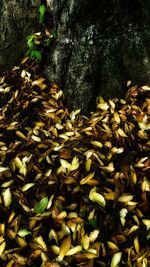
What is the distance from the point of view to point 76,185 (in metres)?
2.43

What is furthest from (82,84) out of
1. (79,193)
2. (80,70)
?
(79,193)

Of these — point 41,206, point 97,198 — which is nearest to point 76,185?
point 97,198

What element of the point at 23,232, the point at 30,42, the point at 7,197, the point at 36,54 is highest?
the point at 30,42

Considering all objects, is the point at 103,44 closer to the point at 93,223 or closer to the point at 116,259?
the point at 93,223

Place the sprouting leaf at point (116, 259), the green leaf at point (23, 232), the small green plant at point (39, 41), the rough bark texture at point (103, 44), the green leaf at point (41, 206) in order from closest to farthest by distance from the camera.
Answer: the sprouting leaf at point (116, 259) < the green leaf at point (23, 232) < the green leaf at point (41, 206) < the rough bark texture at point (103, 44) < the small green plant at point (39, 41)

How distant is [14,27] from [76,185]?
6.75 feet

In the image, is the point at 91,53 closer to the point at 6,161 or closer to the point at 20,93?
the point at 20,93

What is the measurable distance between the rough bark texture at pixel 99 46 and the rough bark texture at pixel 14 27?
0.43 m

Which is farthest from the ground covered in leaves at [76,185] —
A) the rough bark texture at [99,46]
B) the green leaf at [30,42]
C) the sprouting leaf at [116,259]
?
the green leaf at [30,42]

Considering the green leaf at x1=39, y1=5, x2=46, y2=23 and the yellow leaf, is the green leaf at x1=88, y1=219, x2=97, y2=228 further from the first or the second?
the green leaf at x1=39, y1=5, x2=46, y2=23

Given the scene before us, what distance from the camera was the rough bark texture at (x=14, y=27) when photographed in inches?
139

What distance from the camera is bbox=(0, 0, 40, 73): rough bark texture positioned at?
3.52 m

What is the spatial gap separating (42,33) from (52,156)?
4.85 feet

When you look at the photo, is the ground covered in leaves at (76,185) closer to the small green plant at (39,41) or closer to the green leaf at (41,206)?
the green leaf at (41,206)
